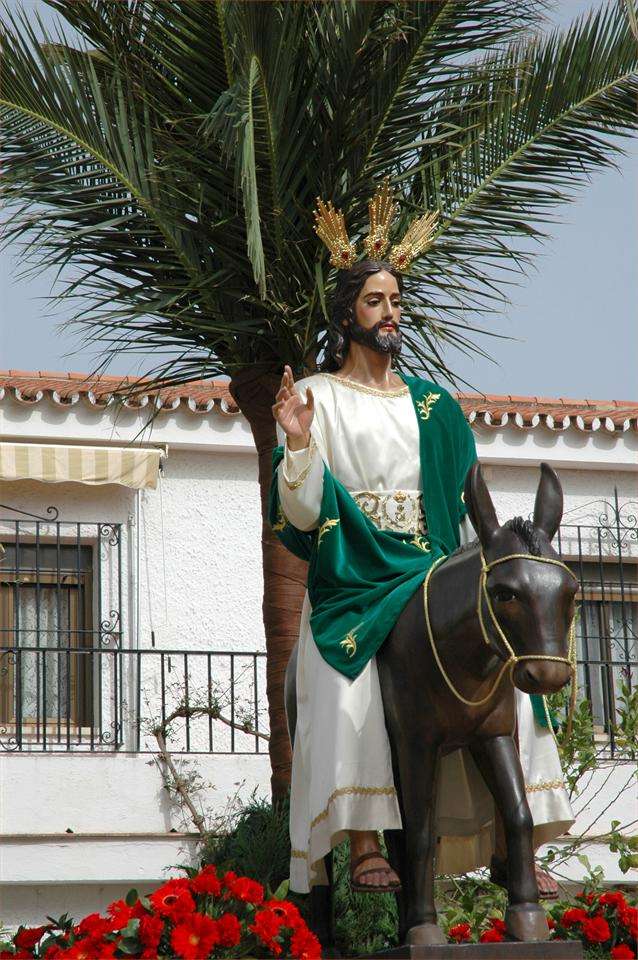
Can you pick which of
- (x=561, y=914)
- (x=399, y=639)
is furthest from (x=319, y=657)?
(x=561, y=914)

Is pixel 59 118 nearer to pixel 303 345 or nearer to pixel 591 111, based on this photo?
Answer: pixel 303 345

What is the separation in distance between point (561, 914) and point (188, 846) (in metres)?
5.66

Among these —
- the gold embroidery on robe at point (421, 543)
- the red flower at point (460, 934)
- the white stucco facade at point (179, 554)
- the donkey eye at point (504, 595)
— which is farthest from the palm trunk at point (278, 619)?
the donkey eye at point (504, 595)

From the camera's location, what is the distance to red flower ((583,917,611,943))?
5.47m

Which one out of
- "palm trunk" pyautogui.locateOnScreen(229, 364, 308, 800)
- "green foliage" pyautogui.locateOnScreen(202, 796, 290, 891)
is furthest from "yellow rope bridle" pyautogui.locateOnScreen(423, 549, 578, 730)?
"palm trunk" pyautogui.locateOnScreen(229, 364, 308, 800)

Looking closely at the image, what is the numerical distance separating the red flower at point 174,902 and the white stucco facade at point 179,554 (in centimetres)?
609

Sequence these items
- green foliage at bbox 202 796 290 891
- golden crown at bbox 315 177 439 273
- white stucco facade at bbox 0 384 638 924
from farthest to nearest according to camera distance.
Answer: white stucco facade at bbox 0 384 638 924
green foliage at bbox 202 796 290 891
golden crown at bbox 315 177 439 273

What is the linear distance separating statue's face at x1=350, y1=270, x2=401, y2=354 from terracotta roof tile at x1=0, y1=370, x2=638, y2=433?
6.21m

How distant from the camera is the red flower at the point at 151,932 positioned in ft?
15.7

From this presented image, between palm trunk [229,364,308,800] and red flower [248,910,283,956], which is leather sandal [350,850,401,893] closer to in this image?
red flower [248,910,283,956]

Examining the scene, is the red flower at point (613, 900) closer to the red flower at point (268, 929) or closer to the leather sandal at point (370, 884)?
the leather sandal at point (370, 884)

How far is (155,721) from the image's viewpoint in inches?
A: 479

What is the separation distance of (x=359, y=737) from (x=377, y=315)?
5.08 feet

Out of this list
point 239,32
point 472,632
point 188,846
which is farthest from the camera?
point 188,846
